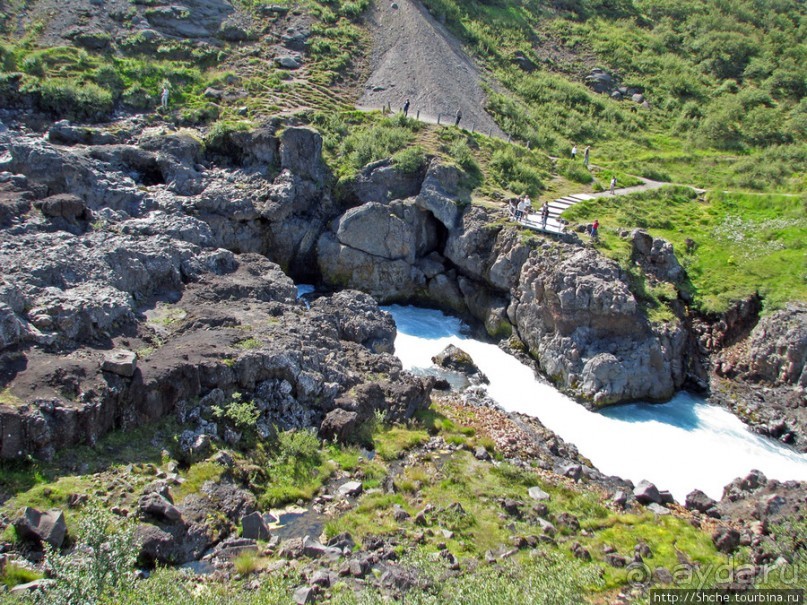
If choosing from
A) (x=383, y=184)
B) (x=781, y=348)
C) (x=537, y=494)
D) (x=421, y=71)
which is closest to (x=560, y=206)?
(x=383, y=184)

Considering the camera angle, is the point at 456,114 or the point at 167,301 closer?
the point at 167,301

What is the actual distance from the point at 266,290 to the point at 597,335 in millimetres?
17321

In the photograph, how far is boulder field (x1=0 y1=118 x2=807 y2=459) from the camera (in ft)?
67.4

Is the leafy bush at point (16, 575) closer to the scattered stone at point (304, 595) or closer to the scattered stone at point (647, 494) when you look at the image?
the scattered stone at point (304, 595)

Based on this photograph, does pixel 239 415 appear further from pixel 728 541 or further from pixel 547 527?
pixel 728 541

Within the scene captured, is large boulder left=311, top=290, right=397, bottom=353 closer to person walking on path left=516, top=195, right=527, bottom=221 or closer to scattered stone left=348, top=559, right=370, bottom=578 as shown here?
person walking on path left=516, top=195, right=527, bottom=221

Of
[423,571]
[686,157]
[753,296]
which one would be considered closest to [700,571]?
[423,571]

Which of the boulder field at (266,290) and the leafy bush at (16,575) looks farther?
the boulder field at (266,290)

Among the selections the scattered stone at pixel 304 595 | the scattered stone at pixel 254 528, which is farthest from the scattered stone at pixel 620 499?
the scattered stone at pixel 304 595

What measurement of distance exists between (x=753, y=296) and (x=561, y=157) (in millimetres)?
22990

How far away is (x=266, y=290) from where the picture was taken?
2992 centimetres

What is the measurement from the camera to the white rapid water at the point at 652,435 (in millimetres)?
26500

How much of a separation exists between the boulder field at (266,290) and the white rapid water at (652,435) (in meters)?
1.16

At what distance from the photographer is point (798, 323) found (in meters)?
33.0
